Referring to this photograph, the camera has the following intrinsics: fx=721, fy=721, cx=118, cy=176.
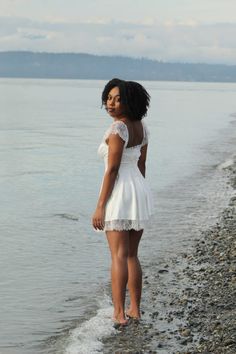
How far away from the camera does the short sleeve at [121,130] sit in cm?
708

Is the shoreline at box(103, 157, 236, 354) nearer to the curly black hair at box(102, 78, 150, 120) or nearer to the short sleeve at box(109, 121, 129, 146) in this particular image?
the short sleeve at box(109, 121, 129, 146)

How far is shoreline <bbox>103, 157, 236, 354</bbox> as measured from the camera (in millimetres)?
7227

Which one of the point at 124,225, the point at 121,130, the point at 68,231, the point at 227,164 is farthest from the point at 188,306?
the point at 227,164

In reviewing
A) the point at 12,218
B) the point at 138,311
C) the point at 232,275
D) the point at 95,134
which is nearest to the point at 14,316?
the point at 138,311

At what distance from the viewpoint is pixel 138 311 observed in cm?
798

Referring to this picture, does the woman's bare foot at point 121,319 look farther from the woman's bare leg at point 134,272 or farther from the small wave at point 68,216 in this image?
the small wave at point 68,216

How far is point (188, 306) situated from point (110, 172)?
2339 millimetres

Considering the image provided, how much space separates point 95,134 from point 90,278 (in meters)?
35.1

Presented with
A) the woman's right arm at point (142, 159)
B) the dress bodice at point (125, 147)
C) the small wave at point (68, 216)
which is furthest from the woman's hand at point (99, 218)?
the small wave at point (68, 216)

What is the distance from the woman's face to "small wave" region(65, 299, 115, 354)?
7.70 feet

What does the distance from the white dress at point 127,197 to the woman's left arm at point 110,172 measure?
0.19 feet

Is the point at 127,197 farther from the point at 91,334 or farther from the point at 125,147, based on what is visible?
the point at 91,334

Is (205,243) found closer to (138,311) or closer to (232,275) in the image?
(232,275)

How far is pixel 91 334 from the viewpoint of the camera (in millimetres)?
7875
